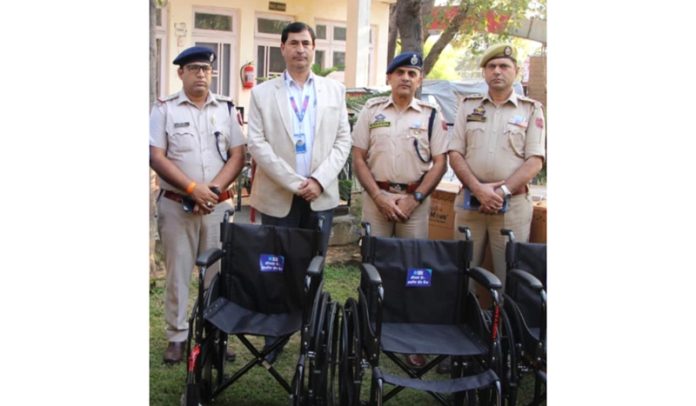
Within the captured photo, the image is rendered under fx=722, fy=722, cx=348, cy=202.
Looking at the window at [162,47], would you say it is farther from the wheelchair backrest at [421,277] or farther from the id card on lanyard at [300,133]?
the wheelchair backrest at [421,277]

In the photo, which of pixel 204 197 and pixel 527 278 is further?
pixel 204 197

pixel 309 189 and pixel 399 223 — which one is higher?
pixel 309 189

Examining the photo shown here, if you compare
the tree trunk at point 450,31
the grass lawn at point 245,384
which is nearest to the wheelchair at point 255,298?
the grass lawn at point 245,384

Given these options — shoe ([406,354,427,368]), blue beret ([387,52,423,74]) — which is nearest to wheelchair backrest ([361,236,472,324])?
shoe ([406,354,427,368])

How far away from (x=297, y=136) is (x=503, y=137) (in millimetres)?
1075

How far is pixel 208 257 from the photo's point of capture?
3066 mm

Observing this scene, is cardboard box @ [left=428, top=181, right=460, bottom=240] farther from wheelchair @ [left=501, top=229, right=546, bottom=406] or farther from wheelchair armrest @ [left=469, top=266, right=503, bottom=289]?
wheelchair armrest @ [left=469, top=266, right=503, bottom=289]

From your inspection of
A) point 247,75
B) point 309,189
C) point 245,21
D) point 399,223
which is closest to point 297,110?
point 309,189

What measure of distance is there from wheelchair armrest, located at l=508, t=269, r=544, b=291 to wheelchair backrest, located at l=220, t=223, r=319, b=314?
94 cm

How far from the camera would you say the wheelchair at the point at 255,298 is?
2.96 metres

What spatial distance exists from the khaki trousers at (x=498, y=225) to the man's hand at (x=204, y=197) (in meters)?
1.28

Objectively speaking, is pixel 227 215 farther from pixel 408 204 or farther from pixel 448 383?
pixel 448 383

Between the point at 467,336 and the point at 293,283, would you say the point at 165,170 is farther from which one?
the point at 467,336

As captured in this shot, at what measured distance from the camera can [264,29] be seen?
39.1ft
